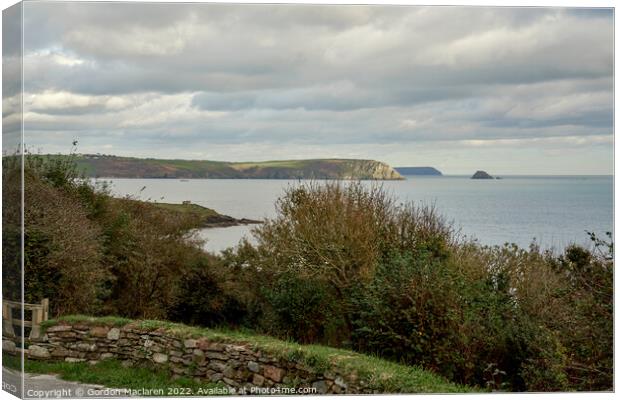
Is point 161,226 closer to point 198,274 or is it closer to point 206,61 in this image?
point 198,274

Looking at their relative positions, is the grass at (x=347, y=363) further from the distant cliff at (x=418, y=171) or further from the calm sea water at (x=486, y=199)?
the distant cliff at (x=418, y=171)

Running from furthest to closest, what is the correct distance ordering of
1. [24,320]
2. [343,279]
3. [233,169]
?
[343,279] → [233,169] → [24,320]

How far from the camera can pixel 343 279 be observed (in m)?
15.3

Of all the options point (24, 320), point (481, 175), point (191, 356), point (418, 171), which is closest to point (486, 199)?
point (481, 175)

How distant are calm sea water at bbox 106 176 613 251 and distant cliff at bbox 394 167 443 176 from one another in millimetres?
129

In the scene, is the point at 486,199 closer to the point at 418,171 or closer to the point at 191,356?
the point at 418,171

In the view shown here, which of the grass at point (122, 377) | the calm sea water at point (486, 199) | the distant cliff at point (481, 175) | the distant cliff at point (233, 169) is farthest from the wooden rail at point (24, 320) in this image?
the distant cliff at point (481, 175)

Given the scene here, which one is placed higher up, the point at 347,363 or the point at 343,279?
the point at 343,279

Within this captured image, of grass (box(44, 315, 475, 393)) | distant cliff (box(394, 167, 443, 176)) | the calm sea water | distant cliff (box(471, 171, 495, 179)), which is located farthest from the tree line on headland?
distant cliff (box(471, 171, 495, 179))

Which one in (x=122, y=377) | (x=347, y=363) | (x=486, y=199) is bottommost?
(x=122, y=377)

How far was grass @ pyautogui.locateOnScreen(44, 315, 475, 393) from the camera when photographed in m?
9.90

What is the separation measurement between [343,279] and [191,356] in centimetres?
499

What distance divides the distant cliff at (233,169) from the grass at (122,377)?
3099mm

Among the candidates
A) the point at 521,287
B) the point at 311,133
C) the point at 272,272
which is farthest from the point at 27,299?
the point at 521,287
